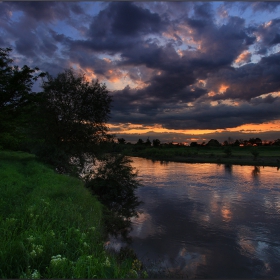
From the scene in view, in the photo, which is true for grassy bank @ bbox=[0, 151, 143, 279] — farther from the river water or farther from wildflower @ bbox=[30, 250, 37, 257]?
the river water

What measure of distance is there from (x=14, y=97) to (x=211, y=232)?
18.9 metres

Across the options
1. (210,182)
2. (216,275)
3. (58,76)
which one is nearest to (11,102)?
(58,76)

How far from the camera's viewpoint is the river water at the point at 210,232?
1085cm

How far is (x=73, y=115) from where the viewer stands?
24328 millimetres

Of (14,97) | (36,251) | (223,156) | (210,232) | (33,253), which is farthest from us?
A: (223,156)

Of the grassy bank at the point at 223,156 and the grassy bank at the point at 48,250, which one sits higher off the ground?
the grassy bank at the point at 48,250

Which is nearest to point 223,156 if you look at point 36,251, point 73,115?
point 73,115

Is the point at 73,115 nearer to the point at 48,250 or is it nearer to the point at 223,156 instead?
the point at 48,250

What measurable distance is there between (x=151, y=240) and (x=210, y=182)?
72.9ft

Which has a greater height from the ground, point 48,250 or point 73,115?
point 73,115

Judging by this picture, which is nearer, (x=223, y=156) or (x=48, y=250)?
(x=48, y=250)

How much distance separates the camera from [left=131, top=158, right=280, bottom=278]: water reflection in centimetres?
1089

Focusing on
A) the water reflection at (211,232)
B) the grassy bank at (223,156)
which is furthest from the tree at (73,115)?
the grassy bank at (223,156)

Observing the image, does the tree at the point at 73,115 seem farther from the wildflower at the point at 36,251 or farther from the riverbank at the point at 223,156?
the riverbank at the point at 223,156
